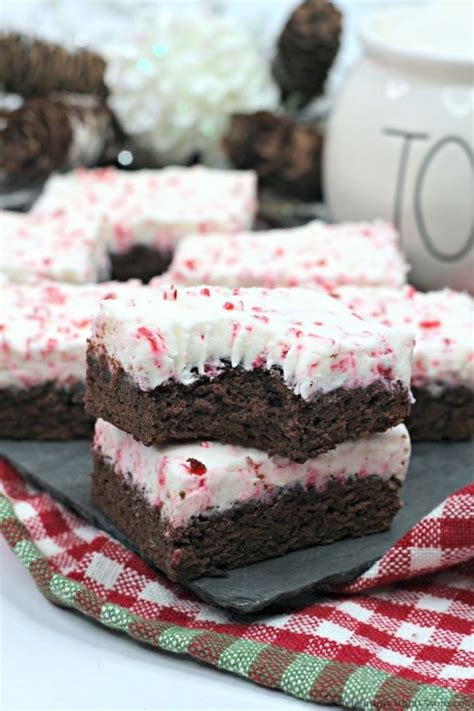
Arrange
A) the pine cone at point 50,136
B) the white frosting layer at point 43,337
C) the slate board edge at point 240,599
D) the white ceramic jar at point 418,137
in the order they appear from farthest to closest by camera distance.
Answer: the pine cone at point 50,136 < the white ceramic jar at point 418,137 < the white frosting layer at point 43,337 < the slate board edge at point 240,599

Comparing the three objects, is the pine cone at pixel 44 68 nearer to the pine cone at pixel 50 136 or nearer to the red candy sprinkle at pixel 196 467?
the pine cone at pixel 50 136

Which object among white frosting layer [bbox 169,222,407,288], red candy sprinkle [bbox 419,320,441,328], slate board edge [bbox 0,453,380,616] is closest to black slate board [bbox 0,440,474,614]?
slate board edge [bbox 0,453,380,616]

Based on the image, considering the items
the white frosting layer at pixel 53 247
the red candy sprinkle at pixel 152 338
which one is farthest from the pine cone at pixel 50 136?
the red candy sprinkle at pixel 152 338

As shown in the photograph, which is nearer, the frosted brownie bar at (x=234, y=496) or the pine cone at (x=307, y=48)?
the frosted brownie bar at (x=234, y=496)

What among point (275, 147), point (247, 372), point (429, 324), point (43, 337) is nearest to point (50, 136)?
point (275, 147)

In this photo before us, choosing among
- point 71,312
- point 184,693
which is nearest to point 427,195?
point 71,312

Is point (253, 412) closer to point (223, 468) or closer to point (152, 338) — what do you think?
point (223, 468)
